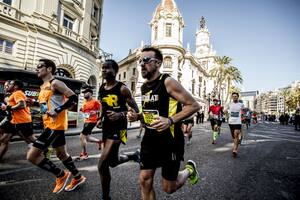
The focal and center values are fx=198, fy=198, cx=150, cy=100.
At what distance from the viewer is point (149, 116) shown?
2.41 m

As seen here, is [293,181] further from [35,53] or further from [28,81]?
[35,53]

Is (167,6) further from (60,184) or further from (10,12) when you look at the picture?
(60,184)

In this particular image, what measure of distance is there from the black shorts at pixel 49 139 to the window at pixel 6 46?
14.6 metres

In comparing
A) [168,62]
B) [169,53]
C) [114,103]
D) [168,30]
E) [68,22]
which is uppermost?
[168,30]

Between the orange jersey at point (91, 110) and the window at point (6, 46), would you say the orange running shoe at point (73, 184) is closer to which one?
the orange jersey at point (91, 110)

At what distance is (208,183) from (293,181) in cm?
189

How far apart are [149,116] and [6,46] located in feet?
53.8

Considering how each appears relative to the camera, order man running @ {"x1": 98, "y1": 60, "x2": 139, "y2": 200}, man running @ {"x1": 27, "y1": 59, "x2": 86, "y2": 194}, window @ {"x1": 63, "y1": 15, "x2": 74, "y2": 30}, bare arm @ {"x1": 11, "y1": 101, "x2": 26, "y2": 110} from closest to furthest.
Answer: man running @ {"x1": 98, "y1": 60, "x2": 139, "y2": 200}
man running @ {"x1": 27, "y1": 59, "x2": 86, "y2": 194}
bare arm @ {"x1": 11, "y1": 101, "x2": 26, "y2": 110}
window @ {"x1": 63, "y1": 15, "x2": 74, "y2": 30}

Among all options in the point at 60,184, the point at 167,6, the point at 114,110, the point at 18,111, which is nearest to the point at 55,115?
the point at 114,110

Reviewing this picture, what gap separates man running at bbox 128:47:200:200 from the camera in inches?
86.4

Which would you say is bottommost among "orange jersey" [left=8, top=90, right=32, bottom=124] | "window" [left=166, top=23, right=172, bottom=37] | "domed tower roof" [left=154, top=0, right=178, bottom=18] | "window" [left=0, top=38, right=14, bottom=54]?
"orange jersey" [left=8, top=90, right=32, bottom=124]

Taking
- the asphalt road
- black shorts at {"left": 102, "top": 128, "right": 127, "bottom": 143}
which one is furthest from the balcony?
black shorts at {"left": 102, "top": 128, "right": 127, "bottom": 143}

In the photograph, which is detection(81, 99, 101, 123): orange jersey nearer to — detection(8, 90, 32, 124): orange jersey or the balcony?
detection(8, 90, 32, 124): orange jersey

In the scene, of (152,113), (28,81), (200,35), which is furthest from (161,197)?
(200,35)
